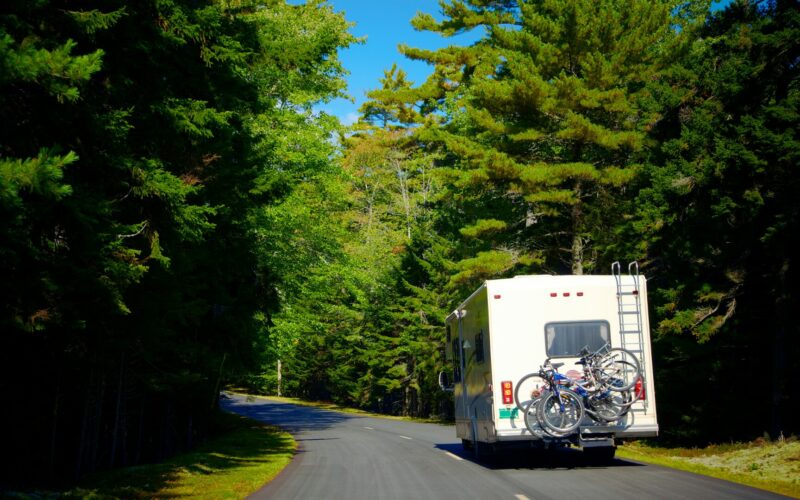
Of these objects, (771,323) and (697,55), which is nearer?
(771,323)

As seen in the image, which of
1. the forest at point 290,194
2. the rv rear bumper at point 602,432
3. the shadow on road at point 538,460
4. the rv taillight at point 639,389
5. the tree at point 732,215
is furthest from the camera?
the tree at point 732,215

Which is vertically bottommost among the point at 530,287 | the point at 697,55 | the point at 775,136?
the point at 530,287

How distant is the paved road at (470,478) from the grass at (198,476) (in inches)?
19.4

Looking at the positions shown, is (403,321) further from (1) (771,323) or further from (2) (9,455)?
(2) (9,455)

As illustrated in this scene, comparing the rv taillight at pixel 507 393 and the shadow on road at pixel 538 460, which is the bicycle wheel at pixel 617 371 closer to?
the rv taillight at pixel 507 393

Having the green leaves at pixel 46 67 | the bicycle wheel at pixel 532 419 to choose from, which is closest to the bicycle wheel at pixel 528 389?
the bicycle wheel at pixel 532 419

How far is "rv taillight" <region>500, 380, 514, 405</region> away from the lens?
13.2 m

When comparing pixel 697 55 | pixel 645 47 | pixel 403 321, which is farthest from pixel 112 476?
pixel 403 321

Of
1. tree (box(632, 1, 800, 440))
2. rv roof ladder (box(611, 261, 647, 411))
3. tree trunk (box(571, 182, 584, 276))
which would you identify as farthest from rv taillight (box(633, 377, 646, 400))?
tree trunk (box(571, 182, 584, 276))

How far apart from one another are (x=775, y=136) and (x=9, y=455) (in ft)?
58.1

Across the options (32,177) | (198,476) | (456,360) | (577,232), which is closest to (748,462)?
(456,360)

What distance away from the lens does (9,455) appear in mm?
14547

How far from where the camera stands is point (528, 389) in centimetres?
1312

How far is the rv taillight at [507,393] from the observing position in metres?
13.2
